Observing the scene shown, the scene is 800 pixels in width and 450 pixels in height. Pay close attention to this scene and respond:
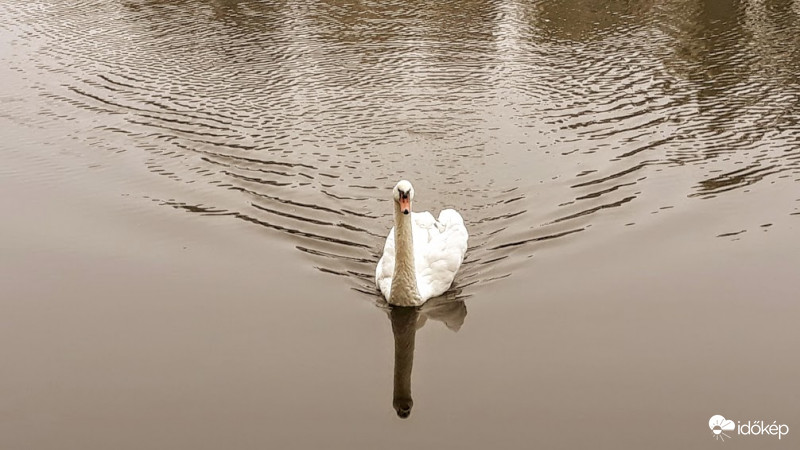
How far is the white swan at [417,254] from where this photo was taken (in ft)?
37.6


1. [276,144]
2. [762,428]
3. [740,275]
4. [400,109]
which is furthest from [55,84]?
[762,428]

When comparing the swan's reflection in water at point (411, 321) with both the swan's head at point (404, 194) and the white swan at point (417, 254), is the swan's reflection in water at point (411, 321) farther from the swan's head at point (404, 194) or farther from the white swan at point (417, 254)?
the swan's head at point (404, 194)

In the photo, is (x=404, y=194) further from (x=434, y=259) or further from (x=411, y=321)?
(x=411, y=321)

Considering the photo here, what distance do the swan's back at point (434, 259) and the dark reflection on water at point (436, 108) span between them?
356 mm

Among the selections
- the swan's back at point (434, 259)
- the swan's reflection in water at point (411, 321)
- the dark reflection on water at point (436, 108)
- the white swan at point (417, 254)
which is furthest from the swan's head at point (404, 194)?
the dark reflection on water at point (436, 108)

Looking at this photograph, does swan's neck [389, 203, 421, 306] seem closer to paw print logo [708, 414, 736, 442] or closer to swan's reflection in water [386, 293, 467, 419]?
swan's reflection in water [386, 293, 467, 419]

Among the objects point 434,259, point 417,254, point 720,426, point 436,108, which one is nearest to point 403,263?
point 434,259

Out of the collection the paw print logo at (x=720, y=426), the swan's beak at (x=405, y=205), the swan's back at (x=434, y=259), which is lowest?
the paw print logo at (x=720, y=426)

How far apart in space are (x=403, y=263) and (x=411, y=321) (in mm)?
735

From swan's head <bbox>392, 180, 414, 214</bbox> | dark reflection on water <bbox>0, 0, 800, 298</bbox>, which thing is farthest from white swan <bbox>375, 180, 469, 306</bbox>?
dark reflection on water <bbox>0, 0, 800, 298</bbox>

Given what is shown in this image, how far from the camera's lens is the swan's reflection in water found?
1056 cm

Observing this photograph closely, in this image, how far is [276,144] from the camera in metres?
16.5

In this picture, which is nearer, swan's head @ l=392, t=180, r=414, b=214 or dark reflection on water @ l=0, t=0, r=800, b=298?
swan's head @ l=392, t=180, r=414, b=214

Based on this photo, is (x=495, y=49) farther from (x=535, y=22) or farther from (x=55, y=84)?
(x=55, y=84)
